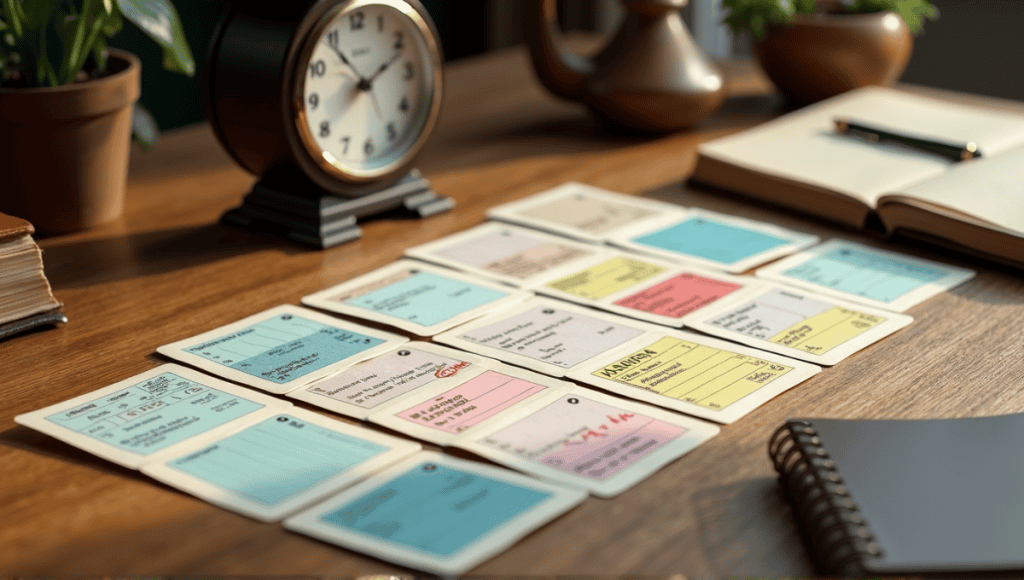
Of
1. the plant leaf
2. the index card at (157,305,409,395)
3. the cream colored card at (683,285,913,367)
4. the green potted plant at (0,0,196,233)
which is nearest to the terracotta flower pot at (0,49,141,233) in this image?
the green potted plant at (0,0,196,233)

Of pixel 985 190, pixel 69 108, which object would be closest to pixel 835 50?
pixel 985 190

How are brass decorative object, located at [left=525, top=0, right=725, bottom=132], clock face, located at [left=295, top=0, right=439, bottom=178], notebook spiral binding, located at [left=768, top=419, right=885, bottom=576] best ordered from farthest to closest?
brass decorative object, located at [left=525, top=0, right=725, bottom=132]
clock face, located at [left=295, top=0, right=439, bottom=178]
notebook spiral binding, located at [left=768, top=419, right=885, bottom=576]

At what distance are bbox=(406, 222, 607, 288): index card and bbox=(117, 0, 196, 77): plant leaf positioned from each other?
1.07 feet

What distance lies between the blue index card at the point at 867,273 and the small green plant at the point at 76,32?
701mm

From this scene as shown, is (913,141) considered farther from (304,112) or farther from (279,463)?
(279,463)

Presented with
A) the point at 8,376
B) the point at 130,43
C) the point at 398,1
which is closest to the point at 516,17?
the point at 130,43

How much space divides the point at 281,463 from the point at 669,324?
0.42 metres

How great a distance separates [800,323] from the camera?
1040 millimetres

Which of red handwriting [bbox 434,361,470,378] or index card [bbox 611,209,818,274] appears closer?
red handwriting [bbox 434,361,470,378]

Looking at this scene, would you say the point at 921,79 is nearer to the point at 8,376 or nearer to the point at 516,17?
the point at 516,17

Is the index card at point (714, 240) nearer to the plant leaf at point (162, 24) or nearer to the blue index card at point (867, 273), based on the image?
the blue index card at point (867, 273)

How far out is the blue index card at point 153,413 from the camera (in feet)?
2.71

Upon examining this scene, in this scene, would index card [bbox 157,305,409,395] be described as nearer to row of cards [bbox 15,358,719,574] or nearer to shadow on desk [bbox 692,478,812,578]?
row of cards [bbox 15,358,719,574]

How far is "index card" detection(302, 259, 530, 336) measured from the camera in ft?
3.45
